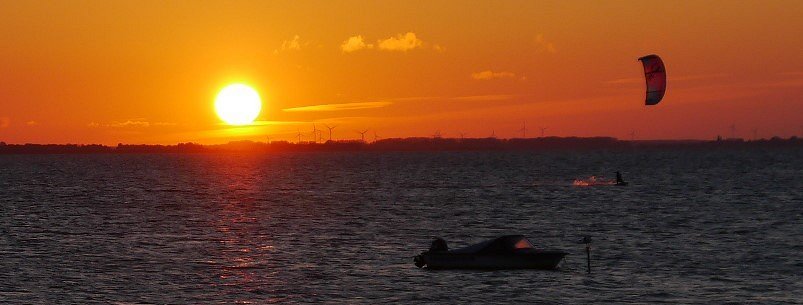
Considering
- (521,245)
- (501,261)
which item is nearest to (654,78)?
(521,245)

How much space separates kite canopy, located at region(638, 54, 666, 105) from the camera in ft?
283

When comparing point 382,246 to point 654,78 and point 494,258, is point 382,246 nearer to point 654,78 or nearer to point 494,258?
point 494,258

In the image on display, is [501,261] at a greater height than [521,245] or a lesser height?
lesser

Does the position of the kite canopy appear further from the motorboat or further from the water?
the motorboat

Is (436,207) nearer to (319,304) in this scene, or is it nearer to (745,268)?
(745,268)

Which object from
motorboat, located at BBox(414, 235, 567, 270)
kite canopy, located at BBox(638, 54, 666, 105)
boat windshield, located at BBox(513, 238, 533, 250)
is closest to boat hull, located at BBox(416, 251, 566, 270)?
motorboat, located at BBox(414, 235, 567, 270)

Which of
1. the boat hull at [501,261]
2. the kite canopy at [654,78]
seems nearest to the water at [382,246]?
the boat hull at [501,261]

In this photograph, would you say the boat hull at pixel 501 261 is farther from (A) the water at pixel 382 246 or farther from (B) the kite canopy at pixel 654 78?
(B) the kite canopy at pixel 654 78

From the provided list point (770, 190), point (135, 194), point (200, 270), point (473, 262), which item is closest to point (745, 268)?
point (473, 262)

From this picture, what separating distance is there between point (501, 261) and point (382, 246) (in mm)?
15630

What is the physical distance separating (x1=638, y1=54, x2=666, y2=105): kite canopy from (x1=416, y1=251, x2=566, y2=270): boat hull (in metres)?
32.4

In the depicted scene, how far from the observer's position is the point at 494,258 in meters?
56.9

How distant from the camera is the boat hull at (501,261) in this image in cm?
5678

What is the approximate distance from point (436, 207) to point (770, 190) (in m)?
55.5
